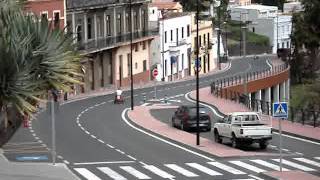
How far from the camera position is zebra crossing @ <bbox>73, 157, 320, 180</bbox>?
2695 centimetres

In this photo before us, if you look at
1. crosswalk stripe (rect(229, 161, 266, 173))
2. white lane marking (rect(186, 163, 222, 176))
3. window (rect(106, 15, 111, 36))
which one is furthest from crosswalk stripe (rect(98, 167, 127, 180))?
window (rect(106, 15, 111, 36))

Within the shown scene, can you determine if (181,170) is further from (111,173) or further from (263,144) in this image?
(263,144)

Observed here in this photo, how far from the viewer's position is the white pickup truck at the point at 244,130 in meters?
34.8

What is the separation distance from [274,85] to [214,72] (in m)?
24.3

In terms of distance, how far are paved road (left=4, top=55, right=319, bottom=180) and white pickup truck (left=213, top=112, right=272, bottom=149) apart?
90.6 inches

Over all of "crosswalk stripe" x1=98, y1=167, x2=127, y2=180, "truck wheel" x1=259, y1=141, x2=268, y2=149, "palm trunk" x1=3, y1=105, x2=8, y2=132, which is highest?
"palm trunk" x1=3, y1=105, x2=8, y2=132

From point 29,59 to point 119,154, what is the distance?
1061 inches

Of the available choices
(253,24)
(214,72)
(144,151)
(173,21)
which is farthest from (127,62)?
(253,24)

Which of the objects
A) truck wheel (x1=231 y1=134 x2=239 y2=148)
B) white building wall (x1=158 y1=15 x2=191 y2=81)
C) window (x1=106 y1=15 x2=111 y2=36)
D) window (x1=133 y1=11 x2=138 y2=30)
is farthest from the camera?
white building wall (x1=158 y1=15 x2=191 y2=81)

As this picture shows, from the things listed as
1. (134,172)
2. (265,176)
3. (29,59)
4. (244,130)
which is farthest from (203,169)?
(29,59)

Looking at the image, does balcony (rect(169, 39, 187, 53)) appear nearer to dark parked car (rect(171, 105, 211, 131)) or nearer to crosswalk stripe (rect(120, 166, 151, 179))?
dark parked car (rect(171, 105, 211, 131))

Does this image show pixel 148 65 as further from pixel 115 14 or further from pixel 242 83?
pixel 242 83

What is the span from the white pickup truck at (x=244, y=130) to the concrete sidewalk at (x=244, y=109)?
420cm

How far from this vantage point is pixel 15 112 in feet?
24.9
